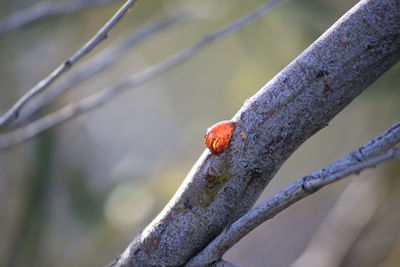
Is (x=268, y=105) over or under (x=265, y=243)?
over

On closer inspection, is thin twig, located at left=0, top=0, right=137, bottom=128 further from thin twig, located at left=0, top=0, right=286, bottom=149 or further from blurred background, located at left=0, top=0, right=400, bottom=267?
blurred background, located at left=0, top=0, right=400, bottom=267

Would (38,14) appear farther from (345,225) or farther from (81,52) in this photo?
(345,225)

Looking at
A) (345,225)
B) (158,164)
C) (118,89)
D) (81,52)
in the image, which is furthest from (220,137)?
(158,164)

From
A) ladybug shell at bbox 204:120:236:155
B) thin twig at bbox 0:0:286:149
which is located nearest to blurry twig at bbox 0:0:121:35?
thin twig at bbox 0:0:286:149

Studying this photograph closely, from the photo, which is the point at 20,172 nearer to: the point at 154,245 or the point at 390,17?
the point at 154,245

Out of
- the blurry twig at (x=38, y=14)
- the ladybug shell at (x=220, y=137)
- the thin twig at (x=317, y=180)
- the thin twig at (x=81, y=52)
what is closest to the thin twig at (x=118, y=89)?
the blurry twig at (x=38, y=14)

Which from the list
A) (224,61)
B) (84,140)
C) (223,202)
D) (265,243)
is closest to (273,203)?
(223,202)
